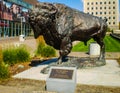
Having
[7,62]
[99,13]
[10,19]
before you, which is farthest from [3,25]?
[99,13]

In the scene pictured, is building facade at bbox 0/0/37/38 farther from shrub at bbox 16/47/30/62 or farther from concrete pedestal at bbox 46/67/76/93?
concrete pedestal at bbox 46/67/76/93

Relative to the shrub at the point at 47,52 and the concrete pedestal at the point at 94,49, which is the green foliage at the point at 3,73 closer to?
the shrub at the point at 47,52

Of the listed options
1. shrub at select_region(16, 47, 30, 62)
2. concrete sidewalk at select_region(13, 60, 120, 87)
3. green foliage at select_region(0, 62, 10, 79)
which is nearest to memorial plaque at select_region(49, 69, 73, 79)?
concrete sidewalk at select_region(13, 60, 120, 87)

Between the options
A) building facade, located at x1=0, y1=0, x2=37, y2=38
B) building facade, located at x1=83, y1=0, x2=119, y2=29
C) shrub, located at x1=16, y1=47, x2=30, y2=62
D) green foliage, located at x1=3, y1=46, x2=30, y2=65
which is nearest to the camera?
green foliage, located at x1=3, y1=46, x2=30, y2=65

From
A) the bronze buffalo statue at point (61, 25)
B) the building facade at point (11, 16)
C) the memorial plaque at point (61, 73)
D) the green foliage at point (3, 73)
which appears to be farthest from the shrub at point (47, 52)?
the building facade at point (11, 16)

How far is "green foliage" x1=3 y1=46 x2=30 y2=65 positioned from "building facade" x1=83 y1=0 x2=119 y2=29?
10848 cm

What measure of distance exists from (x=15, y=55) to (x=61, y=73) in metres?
5.53

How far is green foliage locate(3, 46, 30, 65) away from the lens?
12375 millimetres

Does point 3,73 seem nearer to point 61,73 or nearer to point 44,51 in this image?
point 61,73

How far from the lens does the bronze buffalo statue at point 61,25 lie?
10.1 m

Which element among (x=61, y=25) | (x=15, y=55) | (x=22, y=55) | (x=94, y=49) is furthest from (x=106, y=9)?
(x=61, y=25)

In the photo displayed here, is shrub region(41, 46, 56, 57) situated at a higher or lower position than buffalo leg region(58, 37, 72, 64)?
lower

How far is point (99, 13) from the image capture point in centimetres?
12175

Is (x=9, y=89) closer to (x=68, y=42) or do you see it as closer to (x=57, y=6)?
(x=68, y=42)
